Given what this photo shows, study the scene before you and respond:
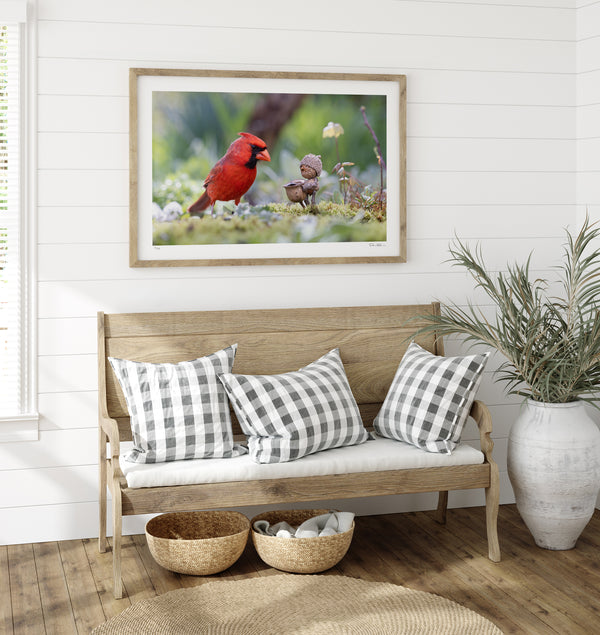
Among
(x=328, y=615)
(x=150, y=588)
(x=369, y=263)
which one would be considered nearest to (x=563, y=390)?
(x=369, y=263)

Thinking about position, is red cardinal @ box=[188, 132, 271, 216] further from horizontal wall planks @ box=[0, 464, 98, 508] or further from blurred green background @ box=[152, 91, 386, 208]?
horizontal wall planks @ box=[0, 464, 98, 508]

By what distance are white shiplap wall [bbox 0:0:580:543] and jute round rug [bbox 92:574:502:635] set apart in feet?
2.78

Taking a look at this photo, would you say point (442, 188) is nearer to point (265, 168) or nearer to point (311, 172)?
point (311, 172)

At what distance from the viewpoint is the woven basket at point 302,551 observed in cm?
300

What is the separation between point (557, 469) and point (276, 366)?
121cm

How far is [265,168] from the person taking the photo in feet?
11.8

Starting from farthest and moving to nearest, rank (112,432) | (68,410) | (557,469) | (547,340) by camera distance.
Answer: (68,410) < (547,340) < (557,469) < (112,432)

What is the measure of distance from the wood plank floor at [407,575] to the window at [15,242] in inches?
23.1

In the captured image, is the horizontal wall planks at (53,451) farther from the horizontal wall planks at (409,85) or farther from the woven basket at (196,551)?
the horizontal wall planks at (409,85)

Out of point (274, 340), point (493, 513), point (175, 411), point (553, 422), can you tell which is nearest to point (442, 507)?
point (493, 513)

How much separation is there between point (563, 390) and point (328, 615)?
1.29m

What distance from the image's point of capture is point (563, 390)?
3.26m

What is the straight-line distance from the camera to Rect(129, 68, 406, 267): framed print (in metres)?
3.49

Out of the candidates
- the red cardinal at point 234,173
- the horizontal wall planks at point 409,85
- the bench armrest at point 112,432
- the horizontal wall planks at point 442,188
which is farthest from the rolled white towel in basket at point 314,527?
the horizontal wall planks at point 409,85
